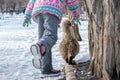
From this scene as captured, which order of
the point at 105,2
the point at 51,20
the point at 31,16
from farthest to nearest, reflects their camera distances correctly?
the point at 31,16
the point at 51,20
the point at 105,2

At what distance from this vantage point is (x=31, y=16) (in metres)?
5.95

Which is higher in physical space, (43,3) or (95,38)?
(43,3)

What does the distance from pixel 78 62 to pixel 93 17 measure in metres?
1.80

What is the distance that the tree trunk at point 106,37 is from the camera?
4.05 meters

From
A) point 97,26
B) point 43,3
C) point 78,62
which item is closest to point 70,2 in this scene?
point 43,3

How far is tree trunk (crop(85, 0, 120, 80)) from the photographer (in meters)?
4.05

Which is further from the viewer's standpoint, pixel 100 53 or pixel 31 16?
pixel 31 16

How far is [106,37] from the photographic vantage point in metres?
4.16

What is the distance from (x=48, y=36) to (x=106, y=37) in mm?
1327

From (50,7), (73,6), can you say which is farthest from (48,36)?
(73,6)

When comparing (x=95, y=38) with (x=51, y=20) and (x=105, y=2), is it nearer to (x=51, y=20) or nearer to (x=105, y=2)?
(x=105, y=2)

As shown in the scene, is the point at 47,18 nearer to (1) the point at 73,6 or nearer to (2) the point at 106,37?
(1) the point at 73,6

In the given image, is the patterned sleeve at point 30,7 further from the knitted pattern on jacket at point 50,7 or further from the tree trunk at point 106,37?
the tree trunk at point 106,37

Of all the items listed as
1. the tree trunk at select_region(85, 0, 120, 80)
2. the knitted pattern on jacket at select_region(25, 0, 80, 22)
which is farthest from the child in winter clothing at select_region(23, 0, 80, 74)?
the tree trunk at select_region(85, 0, 120, 80)
